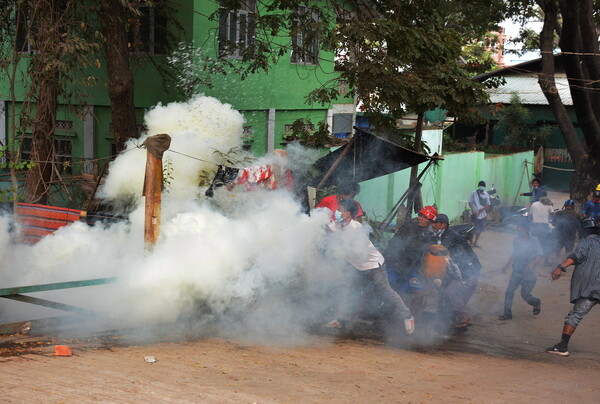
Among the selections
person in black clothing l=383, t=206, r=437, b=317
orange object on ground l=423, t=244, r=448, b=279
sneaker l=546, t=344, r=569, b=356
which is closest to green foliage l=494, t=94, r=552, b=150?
person in black clothing l=383, t=206, r=437, b=317

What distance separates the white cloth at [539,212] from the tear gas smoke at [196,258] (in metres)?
6.47

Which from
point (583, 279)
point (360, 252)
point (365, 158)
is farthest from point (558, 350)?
point (365, 158)

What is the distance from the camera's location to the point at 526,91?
1190 inches

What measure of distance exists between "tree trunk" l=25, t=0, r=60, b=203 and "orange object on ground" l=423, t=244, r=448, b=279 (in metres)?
5.64

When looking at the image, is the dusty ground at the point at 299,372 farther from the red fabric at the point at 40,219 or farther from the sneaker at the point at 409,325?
the red fabric at the point at 40,219

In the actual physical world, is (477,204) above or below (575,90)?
below

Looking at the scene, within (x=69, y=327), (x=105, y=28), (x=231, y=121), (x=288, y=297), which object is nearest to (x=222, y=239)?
(x=288, y=297)

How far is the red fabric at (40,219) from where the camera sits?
29.6 ft

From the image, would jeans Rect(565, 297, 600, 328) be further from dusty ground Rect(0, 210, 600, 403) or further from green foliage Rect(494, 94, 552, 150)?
green foliage Rect(494, 94, 552, 150)

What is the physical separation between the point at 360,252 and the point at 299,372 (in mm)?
1980

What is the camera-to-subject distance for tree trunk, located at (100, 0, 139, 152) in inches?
→ 457

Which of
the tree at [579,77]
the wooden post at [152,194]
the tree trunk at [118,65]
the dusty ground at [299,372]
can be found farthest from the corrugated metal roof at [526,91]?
the wooden post at [152,194]

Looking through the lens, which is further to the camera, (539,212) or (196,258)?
(539,212)

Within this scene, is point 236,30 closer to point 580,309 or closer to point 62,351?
point 580,309
